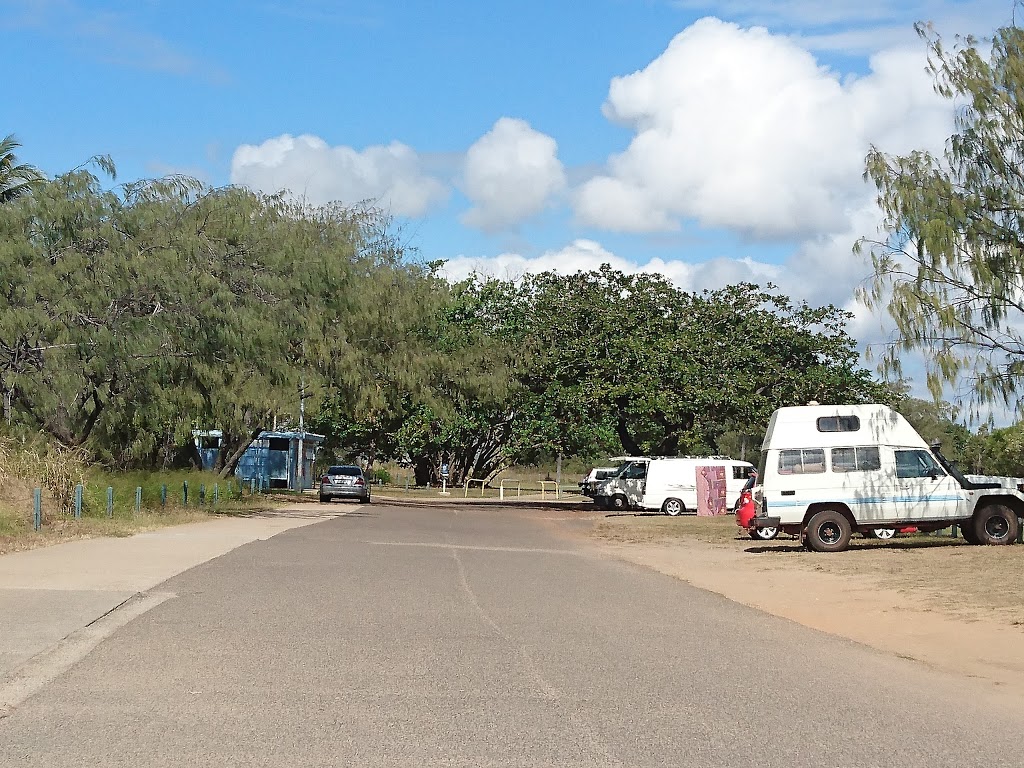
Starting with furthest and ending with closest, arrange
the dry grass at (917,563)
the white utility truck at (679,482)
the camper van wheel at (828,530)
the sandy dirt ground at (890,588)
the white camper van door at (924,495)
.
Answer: the white utility truck at (679,482), the white camper van door at (924,495), the camper van wheel at (828,530), the dry grass at (917,563), the sandy dirt ground at (890,588)

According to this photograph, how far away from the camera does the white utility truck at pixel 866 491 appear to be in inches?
903

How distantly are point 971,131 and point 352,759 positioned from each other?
58.5ft

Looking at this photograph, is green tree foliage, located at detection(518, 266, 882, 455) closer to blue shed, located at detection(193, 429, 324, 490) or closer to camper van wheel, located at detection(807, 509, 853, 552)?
blue shed, located at detection(193, 429, 324, 490)

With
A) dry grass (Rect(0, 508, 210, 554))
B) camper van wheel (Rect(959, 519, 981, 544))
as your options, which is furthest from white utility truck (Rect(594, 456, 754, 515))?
dry grass (Rect(0, 508, 210, 554))

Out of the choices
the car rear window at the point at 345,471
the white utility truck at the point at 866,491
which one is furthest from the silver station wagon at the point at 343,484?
the white utility truck at the point at 866,491

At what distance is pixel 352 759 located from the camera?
6.36 meters

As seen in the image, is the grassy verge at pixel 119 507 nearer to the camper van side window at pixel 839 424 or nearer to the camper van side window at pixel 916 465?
the camper van side window at pixel 839 424

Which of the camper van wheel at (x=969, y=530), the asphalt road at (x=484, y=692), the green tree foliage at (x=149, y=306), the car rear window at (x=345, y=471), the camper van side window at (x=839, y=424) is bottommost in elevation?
the asphalt road at (x=484, y=692)

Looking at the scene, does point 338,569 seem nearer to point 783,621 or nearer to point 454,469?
point 783,621

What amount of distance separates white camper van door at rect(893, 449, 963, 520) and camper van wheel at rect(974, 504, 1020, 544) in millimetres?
535

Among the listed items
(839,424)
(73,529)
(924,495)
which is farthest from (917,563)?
(73,529)

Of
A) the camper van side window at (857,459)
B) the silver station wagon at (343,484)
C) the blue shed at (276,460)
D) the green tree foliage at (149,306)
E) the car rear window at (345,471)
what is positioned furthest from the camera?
the blue shed at (276,460)

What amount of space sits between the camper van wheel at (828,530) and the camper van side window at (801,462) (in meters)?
0.83

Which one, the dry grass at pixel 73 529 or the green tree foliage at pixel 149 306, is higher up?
the green tree foliage at pixel 149 306
